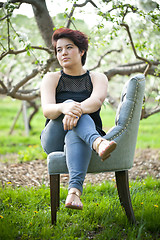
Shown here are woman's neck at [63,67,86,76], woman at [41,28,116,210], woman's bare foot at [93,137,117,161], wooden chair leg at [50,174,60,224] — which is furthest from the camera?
woman's neck at [63,67,86,76]

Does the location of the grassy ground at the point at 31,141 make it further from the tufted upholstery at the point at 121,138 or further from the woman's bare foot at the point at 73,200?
the woman's bare foot at the point at 73,200

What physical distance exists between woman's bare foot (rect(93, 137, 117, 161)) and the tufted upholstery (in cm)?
27

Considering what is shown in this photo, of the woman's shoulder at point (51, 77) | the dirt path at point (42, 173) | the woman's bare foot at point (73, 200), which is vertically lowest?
the dirt path at point (42, 173)

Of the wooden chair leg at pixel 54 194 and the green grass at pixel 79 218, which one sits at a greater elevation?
the wooden chair leg at pixel 54 194

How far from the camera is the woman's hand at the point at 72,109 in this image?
2.47m

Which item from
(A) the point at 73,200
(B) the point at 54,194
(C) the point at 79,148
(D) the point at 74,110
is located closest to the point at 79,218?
(B) the point at 54,194

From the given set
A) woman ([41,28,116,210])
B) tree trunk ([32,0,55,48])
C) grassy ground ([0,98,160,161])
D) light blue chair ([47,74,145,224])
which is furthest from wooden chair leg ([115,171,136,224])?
grassy ground ([0,98,160,161])

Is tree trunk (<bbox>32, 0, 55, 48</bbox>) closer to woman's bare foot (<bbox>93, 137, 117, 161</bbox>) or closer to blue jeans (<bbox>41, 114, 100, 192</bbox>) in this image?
blue jeans (<bbox>41, 114, 100, 192</bbox>)

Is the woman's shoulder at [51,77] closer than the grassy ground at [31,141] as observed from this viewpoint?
Yes

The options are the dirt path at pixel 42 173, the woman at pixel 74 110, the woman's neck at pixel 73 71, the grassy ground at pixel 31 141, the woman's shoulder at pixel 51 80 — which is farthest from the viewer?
the grassy ground at pixel 31 141

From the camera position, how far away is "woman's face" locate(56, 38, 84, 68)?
9.29ft

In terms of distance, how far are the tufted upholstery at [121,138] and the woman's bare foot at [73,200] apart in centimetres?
30

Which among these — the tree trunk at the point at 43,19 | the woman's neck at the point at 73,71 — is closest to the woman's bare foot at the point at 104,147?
the woman's neck at the point at 73,71

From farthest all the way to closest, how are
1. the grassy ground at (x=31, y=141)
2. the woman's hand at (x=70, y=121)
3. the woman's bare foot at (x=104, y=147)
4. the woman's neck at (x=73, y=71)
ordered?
the grassy ground at (x=31, y=141) < the woman's neck at (x=73, y=71) < the woman's hand at (x=70, y=121) < the woman's bare foot at (x=104, y=147)
